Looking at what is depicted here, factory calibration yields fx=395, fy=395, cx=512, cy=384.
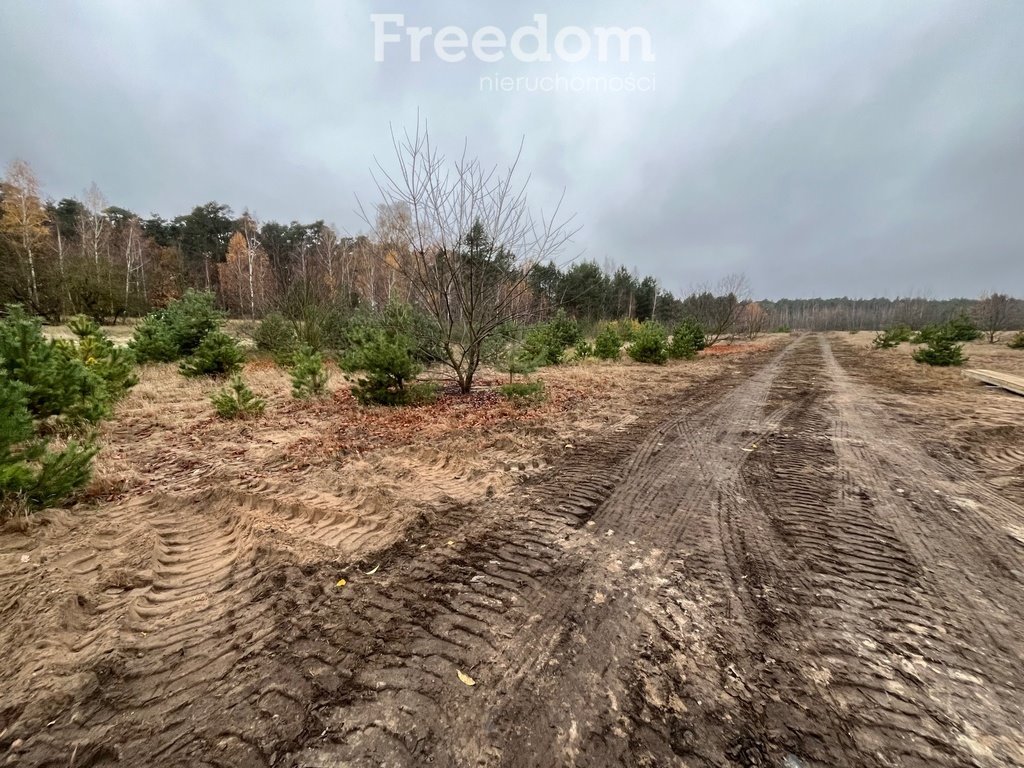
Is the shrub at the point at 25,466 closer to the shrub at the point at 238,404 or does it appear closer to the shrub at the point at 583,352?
the shrub at the point at 238,404

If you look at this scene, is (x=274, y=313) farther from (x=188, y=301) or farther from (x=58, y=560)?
(x=58, y=560)

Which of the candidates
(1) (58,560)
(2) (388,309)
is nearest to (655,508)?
(1) (58,560)

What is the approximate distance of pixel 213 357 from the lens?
30.2ft

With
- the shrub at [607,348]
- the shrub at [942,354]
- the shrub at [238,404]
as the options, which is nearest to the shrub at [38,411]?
the shrub at [238,404]

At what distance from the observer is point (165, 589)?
8.27 ft

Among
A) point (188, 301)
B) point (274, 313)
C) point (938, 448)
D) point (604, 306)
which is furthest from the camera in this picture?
point (604, 306)

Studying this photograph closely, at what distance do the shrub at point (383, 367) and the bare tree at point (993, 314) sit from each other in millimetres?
45554

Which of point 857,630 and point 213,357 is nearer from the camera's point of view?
point 857,630

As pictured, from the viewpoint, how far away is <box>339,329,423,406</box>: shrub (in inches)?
277

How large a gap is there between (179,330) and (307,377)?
15.6 feet

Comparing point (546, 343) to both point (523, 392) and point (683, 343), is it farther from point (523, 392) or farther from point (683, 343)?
point (683, 343)

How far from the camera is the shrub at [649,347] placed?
53.6 ft

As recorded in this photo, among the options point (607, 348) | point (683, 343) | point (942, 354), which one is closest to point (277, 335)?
point (607, 348)

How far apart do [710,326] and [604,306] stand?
9.62 metres
